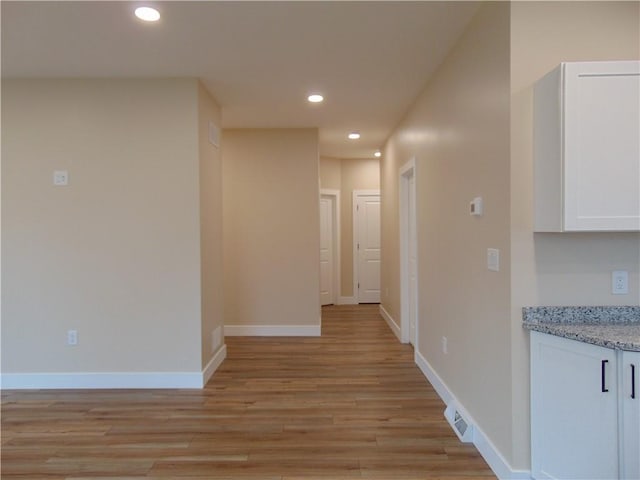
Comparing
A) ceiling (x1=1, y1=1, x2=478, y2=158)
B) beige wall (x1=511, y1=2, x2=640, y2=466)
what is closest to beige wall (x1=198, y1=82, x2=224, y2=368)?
ceiling (x1=1, y1=1, x2=478, y2=158)

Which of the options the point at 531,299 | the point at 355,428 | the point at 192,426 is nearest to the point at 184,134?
the point at 192,426

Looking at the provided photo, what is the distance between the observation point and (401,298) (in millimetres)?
4895

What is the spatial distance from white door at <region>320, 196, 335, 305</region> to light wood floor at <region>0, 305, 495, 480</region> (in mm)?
3552

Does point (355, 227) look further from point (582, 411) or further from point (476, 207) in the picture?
point (582, 411)

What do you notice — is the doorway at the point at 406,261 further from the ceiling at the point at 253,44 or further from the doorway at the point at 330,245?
the doorway at the point at 330,245

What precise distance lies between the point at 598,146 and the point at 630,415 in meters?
1.15

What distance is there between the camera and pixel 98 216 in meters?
3.48

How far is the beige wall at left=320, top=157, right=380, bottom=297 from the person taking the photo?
25.1ft

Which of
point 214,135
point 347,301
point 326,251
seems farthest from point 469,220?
point 347,301

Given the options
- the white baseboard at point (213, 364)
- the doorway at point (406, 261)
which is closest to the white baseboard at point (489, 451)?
the doorway at point (406, 261)

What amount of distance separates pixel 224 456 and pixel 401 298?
296 centimetres

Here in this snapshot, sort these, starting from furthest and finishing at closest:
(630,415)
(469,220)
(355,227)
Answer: (355,227) < (469,220) < (630,415)

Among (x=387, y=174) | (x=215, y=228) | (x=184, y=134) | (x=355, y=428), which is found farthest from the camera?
(x=387, y=174)

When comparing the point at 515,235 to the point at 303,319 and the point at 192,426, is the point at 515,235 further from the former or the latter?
the point at 303,319
